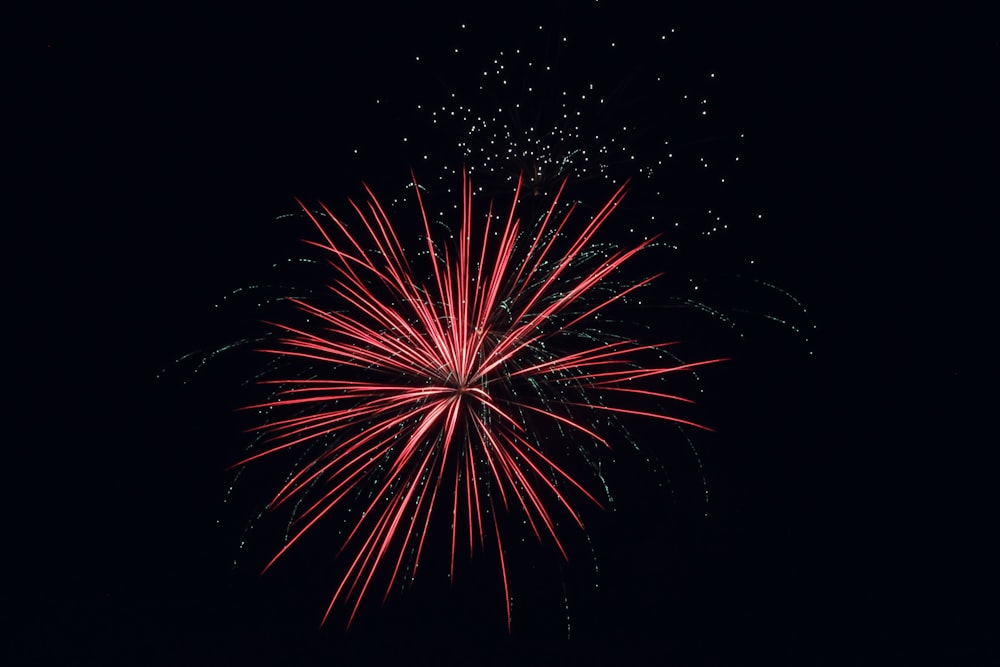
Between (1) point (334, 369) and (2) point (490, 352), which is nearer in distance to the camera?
(2) point (490, 352)

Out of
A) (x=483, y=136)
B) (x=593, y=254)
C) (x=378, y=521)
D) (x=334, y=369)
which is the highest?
(x=483, y=136)

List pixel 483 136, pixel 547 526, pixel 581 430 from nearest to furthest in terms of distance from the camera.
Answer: pixel 483 136
pixel 581 430
pixel 547 526

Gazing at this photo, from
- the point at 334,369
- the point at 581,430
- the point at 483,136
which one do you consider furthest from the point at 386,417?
the point at 483,136

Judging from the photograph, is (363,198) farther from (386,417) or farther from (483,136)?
(386,417)

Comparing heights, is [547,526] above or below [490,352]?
below

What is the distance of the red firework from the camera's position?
13.1 feet

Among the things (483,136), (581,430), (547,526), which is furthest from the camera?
(547,526)

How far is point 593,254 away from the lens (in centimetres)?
418

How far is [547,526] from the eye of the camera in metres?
4.64

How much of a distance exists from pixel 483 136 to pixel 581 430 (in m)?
1.90

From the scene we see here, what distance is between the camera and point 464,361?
3939 millimetres

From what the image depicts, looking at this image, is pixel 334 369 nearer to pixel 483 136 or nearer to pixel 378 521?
pixel 378 521

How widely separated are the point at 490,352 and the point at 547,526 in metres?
1.43

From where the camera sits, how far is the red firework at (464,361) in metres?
4.00
